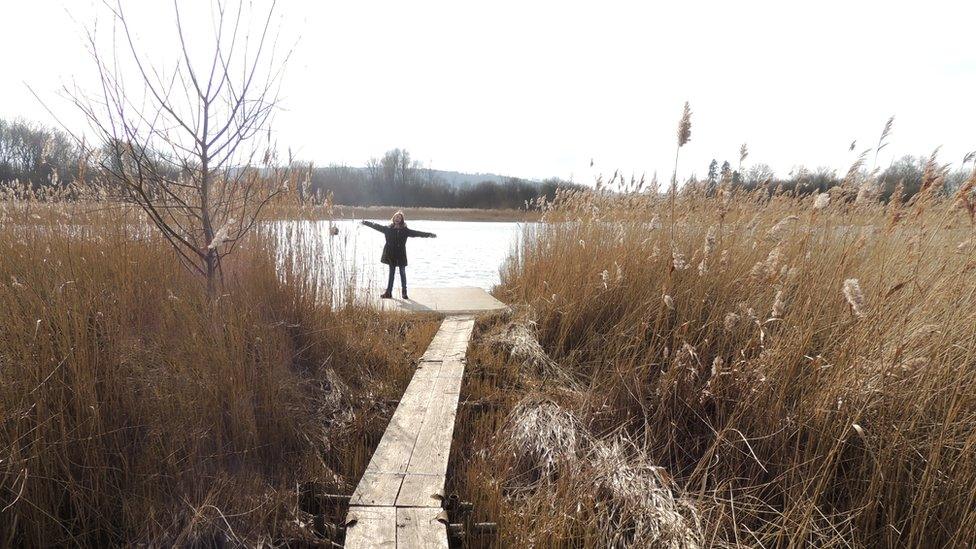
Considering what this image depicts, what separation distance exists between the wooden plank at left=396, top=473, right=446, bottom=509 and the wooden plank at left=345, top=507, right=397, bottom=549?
0.07m

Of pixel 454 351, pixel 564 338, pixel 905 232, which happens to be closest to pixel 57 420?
pixel 454 351

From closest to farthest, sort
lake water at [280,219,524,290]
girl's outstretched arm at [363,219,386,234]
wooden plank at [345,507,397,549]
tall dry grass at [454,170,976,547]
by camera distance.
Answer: wooden plank at [345,507,397,549]
tall dry grass at [454,170,976,547]
lake water at [280,219,524,290]
girl's outstretched arm at [363,219,386,234]

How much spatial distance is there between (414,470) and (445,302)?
3679mm

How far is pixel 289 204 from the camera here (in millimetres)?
3939

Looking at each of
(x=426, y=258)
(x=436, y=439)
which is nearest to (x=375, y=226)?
(x=436, y=439)

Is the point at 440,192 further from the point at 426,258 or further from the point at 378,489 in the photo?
the point at 378,489

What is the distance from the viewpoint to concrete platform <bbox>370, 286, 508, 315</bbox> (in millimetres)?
5070

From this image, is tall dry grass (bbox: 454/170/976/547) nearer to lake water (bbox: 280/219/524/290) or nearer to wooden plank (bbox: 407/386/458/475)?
wooden plank (bbox: 407/386/458/475)

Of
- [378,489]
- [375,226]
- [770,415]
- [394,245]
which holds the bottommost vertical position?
[378,489]

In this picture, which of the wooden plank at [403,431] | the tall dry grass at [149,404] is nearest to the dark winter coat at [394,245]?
the tall dry grass at [149,404]

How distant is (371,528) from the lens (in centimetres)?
160

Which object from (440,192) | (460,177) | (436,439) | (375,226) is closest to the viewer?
(436,439)

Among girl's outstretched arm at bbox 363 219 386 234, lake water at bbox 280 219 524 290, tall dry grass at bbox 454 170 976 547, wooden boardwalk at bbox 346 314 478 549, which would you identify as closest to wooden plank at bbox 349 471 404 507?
wooden boardwalk at bbox 346 314 478 549

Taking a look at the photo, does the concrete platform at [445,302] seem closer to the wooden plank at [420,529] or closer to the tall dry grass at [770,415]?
the tall dry grass at [770,415]
